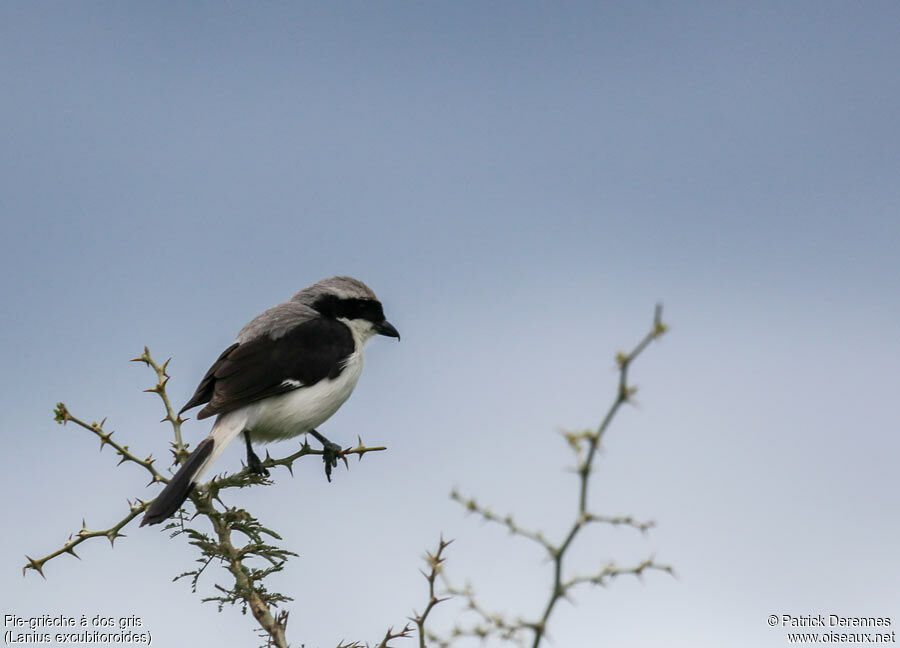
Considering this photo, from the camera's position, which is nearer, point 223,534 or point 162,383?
point 223,534

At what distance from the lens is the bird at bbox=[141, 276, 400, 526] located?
18.6ft

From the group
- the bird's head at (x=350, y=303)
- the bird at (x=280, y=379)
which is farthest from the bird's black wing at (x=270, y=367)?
the bird's head at (x=350, y=303)

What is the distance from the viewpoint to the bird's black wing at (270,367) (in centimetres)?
567

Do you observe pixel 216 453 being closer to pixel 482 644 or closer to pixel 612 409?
pixel 482 644

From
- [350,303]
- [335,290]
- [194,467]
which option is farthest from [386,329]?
[194,467]

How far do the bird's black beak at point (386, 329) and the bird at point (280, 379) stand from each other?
0.26 meters

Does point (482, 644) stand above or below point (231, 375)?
below

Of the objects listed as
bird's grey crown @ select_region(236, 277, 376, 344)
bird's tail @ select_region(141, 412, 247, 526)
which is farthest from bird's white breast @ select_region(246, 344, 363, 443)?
bird's grey crown @ select_region(236, 277, 376, 344)

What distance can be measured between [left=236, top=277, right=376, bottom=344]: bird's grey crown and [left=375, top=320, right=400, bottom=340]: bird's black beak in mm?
222

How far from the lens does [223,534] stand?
3.92 meters

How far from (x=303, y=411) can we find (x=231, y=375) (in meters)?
0.54

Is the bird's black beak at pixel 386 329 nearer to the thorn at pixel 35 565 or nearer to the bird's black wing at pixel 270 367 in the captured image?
the bird's black wing at pixel 270 367

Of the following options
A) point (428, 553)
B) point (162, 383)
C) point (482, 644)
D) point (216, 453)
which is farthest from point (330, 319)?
point (482, 644)

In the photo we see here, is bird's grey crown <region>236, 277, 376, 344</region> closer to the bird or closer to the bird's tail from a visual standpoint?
the bird
